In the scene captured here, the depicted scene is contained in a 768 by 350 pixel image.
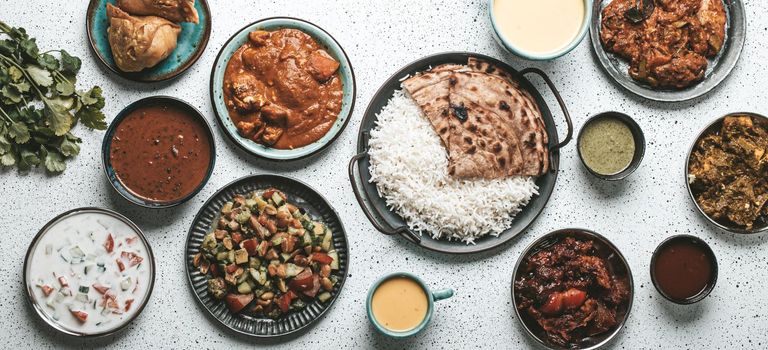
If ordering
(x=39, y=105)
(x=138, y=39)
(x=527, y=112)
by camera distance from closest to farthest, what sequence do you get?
(x=138, y=39), (x=527, y=112), (x=39, y=105)

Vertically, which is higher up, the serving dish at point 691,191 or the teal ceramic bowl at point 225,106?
the teal ceramic bowl at point 225,106

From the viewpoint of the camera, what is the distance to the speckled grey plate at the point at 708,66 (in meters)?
3.61

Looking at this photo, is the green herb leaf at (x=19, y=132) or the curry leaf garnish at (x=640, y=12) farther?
the curry leaf garnish at (x=640, y=12)

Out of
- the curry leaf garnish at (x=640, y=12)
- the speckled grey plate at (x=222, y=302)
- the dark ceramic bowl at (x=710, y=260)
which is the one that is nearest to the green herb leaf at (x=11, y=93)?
the speckled grey plate at (x=222, y=302)

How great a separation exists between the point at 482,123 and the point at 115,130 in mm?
1860

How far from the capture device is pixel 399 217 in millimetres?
3559

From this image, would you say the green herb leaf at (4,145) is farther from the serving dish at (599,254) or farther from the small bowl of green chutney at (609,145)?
the small bowl of green chutney at (609,145)

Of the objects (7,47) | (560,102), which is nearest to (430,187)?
(560,102)

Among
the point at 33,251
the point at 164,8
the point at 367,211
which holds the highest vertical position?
the point at 164,8

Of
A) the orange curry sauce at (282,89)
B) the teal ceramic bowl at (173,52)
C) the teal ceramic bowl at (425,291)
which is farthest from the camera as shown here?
the teal ceramic bowl at (173,52)

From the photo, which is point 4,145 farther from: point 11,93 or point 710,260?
point 710,260

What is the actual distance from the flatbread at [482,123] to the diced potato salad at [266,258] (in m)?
0.83

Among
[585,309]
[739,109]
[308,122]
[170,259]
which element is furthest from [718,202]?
[170,259]

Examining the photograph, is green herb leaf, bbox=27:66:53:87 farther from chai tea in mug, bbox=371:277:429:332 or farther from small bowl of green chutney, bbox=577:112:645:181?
small bowl of green chutney, bbox=577:112:645:181
